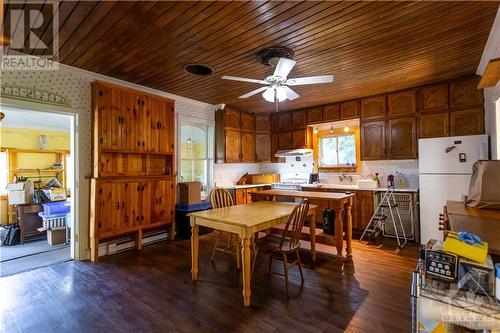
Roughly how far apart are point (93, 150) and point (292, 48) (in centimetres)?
304

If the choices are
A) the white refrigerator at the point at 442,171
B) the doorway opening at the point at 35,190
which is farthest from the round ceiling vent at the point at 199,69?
the white refrigerator at the point at 442,171

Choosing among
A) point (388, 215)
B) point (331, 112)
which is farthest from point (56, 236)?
point (388, 215)

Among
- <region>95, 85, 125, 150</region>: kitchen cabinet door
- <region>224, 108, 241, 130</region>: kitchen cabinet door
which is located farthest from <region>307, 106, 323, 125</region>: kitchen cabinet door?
<region>95, 85, 125, 150</region>: kitchen cabinet door

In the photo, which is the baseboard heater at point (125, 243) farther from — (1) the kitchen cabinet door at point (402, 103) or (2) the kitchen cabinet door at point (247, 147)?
(1) the kitchen cabinet door at point (402, 103)

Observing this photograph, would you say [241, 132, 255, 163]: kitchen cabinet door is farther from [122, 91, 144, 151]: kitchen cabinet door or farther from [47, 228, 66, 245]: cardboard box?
[47, 228, 66, 245]: cardboard box

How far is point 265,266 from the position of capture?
3123mm

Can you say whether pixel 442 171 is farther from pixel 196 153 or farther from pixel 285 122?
pixel 196 153

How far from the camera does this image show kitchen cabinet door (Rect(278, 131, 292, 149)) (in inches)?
227

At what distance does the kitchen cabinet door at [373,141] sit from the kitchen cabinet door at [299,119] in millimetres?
1255

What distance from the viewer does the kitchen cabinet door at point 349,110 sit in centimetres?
482

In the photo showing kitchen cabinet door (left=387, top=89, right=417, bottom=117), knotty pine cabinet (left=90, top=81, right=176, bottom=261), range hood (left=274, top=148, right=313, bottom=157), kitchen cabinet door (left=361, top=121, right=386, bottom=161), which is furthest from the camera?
range hood (left=274, top=148, right=313, bottom=157)

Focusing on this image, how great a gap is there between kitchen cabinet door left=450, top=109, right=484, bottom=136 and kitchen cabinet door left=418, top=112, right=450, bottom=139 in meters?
0.07

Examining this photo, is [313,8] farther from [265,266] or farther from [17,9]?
[265,266]

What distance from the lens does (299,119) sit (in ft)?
18.4
